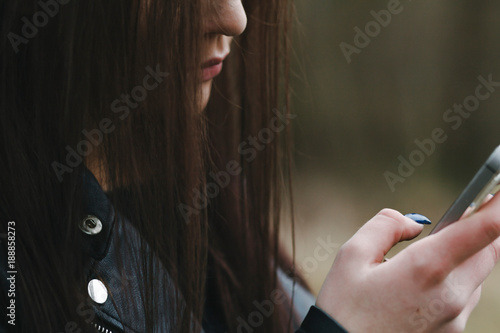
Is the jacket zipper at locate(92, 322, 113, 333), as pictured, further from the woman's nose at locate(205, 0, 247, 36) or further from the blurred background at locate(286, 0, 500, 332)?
the blurred background at locate(286, 0, 500, 332)

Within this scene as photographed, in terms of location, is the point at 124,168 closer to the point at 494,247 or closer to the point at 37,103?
the point at 37,103

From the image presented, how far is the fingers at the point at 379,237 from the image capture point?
686 millimetres

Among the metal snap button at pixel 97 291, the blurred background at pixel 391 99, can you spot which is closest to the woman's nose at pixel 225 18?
the metal snap button at pixel 97 291

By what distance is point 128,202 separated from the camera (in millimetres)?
800

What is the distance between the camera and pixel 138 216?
0.78 m

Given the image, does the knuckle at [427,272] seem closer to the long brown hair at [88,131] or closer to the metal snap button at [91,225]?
the long brown hair at [88,131]

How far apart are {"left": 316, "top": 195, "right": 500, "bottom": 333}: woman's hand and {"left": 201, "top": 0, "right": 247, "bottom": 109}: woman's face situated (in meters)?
0.34

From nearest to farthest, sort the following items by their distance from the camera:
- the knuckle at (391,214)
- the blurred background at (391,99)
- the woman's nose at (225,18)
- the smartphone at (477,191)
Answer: the smartphone at (477,191) → the knuckle at (391,214) → the woman's nose at (225,18) → the blurred background at (391,99)

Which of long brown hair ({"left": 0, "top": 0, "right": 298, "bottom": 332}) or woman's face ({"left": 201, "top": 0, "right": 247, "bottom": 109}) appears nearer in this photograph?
long brown hair ({"left": 0, "top": 0, "right": 298, "bottom": 332})

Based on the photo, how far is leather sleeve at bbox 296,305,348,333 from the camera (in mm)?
646

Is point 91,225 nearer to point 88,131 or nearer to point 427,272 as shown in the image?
point 88,131

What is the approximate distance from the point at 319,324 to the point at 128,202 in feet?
1.07

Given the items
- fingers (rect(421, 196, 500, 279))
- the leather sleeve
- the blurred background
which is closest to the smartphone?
fingers (rect(421, 196, 500, 279))

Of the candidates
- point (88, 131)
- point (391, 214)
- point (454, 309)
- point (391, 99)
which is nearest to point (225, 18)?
point (88, 131)
